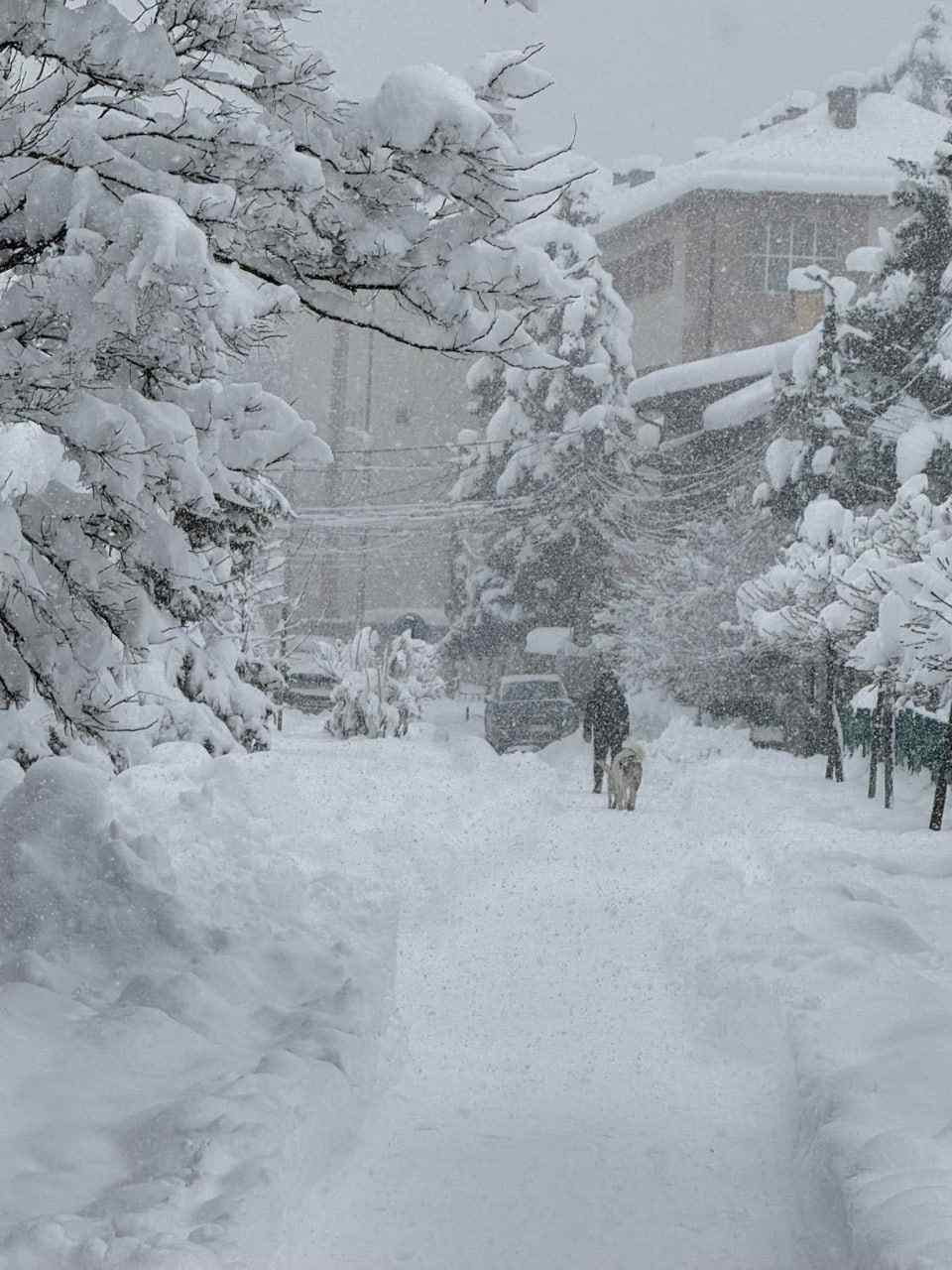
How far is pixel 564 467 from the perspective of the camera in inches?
1635

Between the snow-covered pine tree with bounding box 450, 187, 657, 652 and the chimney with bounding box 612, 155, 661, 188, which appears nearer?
the snow-covered pine tree with bounding box 450, 187, 657, 652

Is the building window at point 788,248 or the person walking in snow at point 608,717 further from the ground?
the building window at point 788,248

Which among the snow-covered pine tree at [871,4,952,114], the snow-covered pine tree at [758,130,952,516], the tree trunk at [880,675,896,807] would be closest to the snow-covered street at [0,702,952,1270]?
the tree trunk at [880,675,896,807]

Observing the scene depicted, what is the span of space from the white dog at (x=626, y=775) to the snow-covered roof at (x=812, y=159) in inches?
1026

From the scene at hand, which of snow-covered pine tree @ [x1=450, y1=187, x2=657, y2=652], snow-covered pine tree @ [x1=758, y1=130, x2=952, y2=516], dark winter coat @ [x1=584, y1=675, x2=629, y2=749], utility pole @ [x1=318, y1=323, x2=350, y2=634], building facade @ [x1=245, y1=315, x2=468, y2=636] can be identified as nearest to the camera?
dark winter coat @ [x1=584, y1=675, x2=629, y2=749]

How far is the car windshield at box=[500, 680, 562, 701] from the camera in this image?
30188 mm

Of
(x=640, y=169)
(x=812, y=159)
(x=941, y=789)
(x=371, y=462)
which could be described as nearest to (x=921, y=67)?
(x=640, y=169)

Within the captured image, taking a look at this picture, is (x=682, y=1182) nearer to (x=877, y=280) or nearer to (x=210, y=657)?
(x=210, y=657)

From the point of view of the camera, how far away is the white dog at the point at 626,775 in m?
17.6

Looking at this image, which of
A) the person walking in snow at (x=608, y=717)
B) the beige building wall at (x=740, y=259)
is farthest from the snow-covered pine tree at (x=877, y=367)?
the beige building wall at (x=740, y=259)

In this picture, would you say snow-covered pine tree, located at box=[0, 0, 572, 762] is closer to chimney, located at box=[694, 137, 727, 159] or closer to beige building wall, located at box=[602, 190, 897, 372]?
beige building wall, located at box=[602, 190, 897, 372]

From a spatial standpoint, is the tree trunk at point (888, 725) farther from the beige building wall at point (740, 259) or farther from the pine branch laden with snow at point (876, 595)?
the beige building wall at point (740, 259)

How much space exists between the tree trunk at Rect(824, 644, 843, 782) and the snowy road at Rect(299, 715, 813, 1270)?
35.9ft

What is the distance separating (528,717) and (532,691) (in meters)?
0.74
